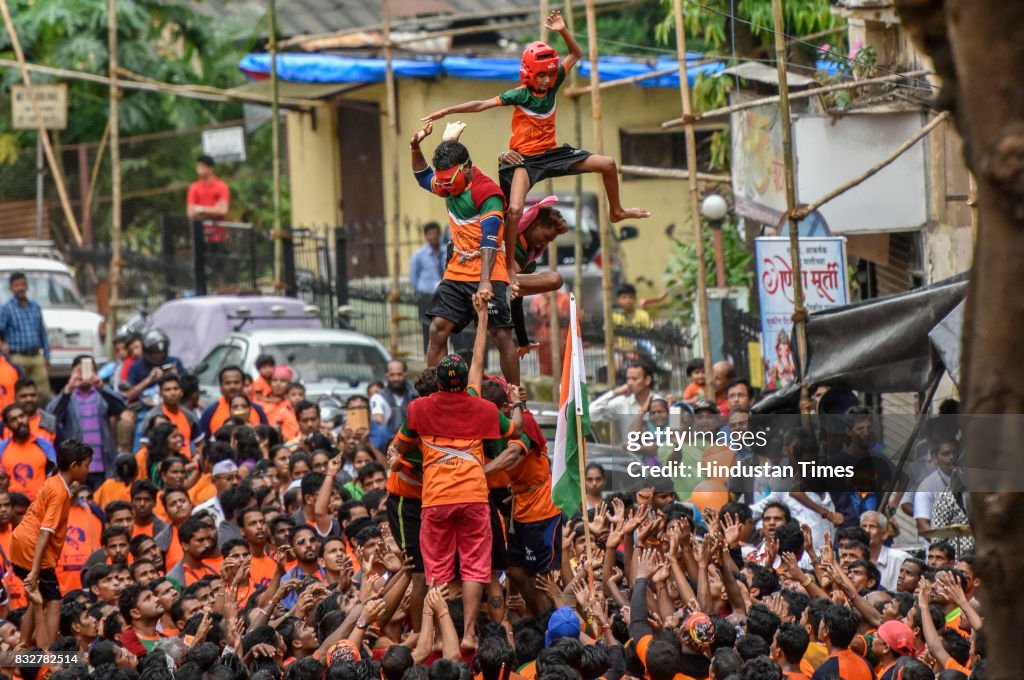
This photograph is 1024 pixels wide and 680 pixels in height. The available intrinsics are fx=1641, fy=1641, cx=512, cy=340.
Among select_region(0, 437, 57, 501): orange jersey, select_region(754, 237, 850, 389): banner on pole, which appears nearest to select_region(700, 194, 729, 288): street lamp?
select_region(754, 237, 850, 389): banner on pole

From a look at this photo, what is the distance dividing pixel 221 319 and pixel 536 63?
1113 centimetres

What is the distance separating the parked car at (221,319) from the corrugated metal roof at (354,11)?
307 inches

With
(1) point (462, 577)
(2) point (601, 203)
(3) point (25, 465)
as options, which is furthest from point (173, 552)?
(2) point (601, 203)

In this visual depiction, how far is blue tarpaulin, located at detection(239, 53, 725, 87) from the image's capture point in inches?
938

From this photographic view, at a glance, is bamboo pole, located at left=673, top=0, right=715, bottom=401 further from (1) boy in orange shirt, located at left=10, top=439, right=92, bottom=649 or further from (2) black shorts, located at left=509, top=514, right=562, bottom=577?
(1) boy in orange shirt, located at left=10, top=439, right=92, bottom=649

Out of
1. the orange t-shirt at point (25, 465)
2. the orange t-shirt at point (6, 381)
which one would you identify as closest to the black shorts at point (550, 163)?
the orange t-shirt at point (25, 465)

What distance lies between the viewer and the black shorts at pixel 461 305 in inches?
373

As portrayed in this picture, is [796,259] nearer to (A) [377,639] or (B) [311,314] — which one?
(A) [377,639]

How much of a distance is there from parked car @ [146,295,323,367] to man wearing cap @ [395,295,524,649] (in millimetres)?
11209

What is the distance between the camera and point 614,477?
1191cm

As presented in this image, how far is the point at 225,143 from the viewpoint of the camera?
24.9 metres

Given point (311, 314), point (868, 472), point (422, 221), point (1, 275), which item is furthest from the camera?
point (422, 221)

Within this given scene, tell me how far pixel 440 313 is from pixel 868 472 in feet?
11.9

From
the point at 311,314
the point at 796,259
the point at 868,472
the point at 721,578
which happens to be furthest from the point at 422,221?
the point at 721,578
